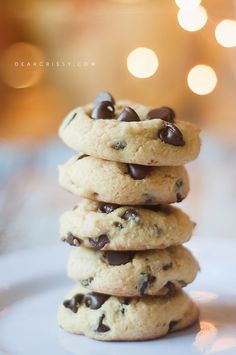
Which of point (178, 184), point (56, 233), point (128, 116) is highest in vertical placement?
point (128, 116)

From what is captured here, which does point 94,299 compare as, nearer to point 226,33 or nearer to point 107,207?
point 107,207

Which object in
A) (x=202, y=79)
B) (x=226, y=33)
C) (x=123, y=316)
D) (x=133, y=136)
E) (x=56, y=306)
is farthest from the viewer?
(x=202, y=79)

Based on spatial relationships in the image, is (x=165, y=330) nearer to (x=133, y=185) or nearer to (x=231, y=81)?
(x=133, y=185)

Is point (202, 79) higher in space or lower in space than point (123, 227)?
higher

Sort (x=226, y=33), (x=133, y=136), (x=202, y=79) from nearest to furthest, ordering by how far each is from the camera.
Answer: (x=133, y=136) < (x=226, y=33) < (x=202, y=79)

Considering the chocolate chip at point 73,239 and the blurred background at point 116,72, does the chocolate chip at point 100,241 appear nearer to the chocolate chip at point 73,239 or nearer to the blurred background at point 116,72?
the chocolate chip at point 73,239

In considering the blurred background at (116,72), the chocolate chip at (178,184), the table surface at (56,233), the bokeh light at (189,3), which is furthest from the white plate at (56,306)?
the bokeh light at (189,3)

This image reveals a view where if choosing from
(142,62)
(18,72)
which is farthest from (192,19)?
(18,72)

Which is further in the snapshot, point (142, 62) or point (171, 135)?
point (142, 62)
